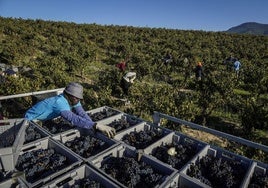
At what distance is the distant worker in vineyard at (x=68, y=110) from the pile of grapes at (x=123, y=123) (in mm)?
529

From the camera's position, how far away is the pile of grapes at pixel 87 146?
3596 millimetres

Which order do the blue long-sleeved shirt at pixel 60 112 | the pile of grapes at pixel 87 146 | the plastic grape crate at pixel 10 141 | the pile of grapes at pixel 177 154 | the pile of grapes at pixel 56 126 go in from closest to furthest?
the plastic grape crate at pixel 10 141 → the pile of grapes at pixel 177 154 → the pile of grapes at pixel 87 146 → the blue long-sleeved shirt at pixel 60 112 → the pile of grapes at pixel 56 126

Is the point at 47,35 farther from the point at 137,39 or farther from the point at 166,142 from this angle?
the point at 166,142

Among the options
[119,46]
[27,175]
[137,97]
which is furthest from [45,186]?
[119,46]

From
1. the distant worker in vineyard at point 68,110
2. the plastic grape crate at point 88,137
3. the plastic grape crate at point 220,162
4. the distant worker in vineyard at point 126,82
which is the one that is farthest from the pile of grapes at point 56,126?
the distant worker in vineyard at point 126,82

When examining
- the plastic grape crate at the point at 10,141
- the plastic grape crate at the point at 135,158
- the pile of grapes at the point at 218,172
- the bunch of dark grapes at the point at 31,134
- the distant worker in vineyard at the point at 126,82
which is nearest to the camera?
the plastic grape crate at the point at 10,141

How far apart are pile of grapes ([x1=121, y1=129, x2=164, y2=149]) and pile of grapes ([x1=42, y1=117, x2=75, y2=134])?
97cm

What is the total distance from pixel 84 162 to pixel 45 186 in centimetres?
62

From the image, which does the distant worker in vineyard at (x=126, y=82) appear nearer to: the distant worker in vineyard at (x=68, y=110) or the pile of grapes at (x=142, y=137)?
the distant worker in vineyard at (x=68, y=110)

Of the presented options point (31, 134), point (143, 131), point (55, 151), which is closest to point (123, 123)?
point (143, 131)

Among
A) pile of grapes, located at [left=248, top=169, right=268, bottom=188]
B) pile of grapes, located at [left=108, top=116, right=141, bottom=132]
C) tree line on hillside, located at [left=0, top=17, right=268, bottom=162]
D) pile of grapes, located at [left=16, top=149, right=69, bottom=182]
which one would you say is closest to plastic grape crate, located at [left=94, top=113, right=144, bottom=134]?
pile of grapes, located at [left=108, top=116, right=141, bottom=132]

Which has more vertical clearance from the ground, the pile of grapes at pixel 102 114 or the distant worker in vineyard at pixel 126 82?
the pile of grapes at pixel 102 114

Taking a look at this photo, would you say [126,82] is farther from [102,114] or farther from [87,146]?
[87,146]

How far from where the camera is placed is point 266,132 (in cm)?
888
